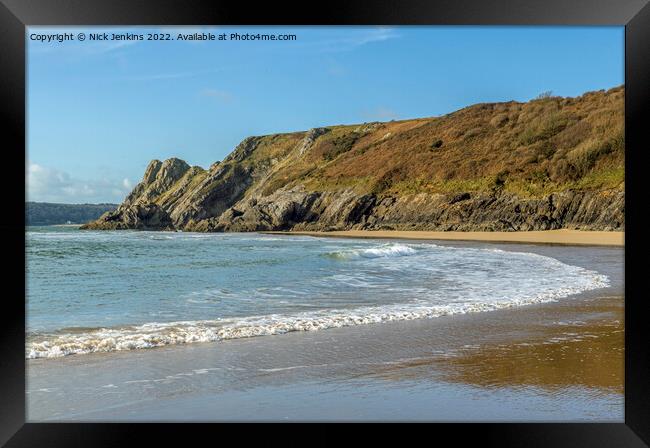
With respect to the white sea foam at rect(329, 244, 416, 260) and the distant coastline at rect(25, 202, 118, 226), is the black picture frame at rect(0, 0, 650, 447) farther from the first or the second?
the distant coastline at rect(25, 202, 118, 226)

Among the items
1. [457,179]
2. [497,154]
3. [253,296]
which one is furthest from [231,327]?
[497,154]

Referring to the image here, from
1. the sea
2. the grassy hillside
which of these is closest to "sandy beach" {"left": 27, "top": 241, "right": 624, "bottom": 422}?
the sea

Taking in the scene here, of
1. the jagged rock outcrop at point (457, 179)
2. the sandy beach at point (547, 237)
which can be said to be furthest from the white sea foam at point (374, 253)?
the jagged rock outcrop at point (457, 179)

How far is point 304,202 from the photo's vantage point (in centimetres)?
5109

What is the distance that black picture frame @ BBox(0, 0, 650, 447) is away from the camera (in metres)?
3.39

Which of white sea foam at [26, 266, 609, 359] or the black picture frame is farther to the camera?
white sea foam at [26, 266, 609, 359]

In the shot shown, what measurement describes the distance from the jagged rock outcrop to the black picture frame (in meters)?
22.3

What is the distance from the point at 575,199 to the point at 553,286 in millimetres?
26045
